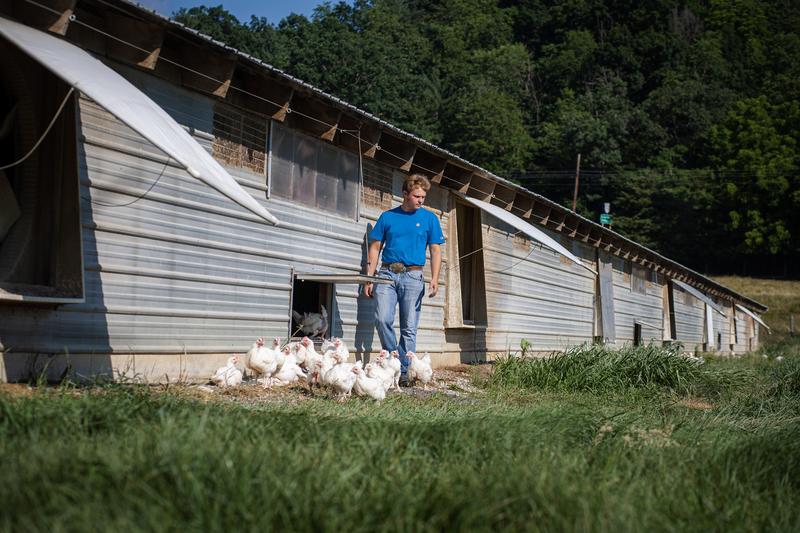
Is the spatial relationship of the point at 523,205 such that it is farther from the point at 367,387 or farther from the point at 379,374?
the point at 367,387

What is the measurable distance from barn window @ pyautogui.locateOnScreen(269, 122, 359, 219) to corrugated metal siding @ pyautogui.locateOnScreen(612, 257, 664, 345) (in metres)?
12.7

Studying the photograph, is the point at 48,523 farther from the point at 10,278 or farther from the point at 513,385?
the point at 513,385

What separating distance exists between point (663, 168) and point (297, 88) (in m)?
63.3

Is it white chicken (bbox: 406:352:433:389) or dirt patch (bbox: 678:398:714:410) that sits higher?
white chicken (bbox: 406:352:433:389)

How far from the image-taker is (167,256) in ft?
25.8

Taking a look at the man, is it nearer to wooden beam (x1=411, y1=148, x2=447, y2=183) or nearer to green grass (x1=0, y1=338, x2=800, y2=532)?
wooden beam (x1=411, y1=148, x2=447, y2=183)

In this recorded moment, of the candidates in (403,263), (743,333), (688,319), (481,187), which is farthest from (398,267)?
(743,333)

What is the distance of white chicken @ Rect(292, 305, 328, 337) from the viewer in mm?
10047

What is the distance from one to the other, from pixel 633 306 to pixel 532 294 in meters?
8.36

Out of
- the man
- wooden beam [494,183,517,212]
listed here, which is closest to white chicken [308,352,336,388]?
the man

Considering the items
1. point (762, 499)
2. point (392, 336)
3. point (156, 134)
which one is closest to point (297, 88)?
point (392, 336)

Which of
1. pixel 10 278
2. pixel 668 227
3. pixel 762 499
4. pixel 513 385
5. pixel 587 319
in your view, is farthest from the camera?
pixel 668 227

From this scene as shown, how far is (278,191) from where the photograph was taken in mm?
9539

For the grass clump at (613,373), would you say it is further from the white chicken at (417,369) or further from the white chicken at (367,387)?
the white chicken at (367,387)
